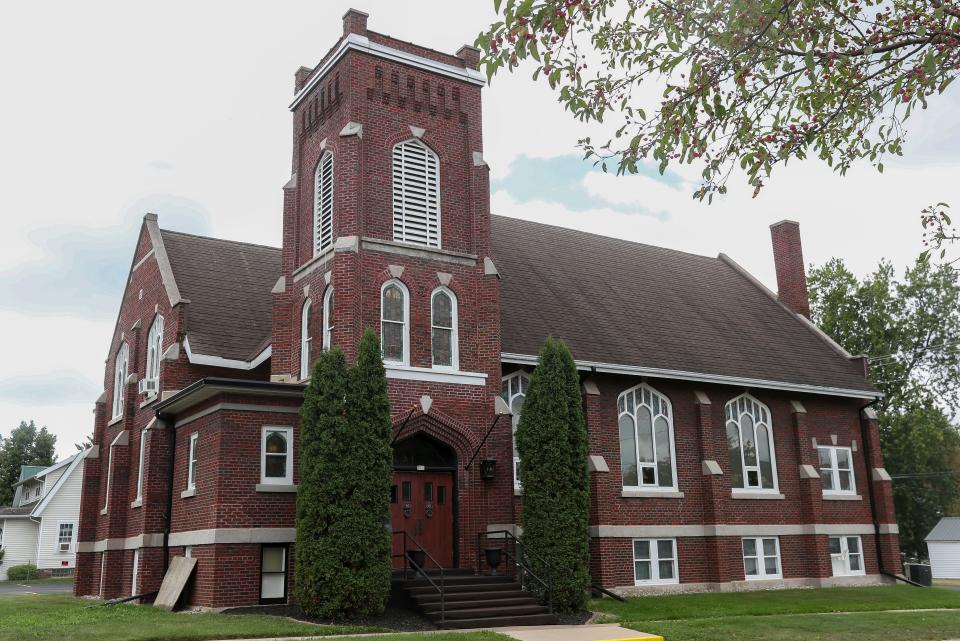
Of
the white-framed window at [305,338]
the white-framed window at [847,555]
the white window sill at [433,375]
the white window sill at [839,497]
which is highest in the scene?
the white-framed window at [305,338]

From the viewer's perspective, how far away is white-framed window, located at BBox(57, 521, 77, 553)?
51.3 meters

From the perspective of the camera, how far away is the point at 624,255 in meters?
31.2

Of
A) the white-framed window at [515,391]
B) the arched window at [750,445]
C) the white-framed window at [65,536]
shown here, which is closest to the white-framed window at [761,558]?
the arched window at [750,445]

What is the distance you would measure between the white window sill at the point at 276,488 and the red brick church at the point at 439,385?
0.06 meters

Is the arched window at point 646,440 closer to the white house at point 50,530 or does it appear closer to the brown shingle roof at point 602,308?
the brown shingle roof at point 602,308

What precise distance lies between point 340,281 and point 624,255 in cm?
1457

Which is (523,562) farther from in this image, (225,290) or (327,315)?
(225,290)

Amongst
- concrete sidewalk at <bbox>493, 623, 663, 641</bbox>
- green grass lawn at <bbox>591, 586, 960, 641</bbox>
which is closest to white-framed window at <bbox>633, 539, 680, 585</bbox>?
green grass lawn at <bbox>591, 586, 960, 641</bbox>

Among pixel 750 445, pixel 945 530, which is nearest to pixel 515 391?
pixel 750 445

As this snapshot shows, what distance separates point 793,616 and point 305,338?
11820mm

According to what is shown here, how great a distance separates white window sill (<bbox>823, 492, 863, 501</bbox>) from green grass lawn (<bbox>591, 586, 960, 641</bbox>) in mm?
2970

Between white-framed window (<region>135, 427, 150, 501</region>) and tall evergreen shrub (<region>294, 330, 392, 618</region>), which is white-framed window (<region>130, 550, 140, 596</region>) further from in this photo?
tall evergreen shrub (<region>294, 330, 392, 618</region>)

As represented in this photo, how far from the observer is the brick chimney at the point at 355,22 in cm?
2058

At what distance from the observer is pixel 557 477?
1828cm
